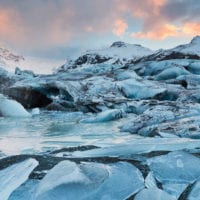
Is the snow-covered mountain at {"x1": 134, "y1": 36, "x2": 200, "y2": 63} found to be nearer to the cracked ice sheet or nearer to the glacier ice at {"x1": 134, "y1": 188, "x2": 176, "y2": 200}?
the cracked ice sheet

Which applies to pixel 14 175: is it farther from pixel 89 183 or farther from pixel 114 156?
pixel 114 156

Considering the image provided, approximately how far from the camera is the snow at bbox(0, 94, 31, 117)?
9.01m

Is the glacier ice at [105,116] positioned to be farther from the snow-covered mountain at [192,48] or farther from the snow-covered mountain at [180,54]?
the snow-covered mountain at [192,48]

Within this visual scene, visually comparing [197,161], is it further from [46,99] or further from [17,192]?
[46,99]

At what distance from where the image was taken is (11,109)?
30.2 feet

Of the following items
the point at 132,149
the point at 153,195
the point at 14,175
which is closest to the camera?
the point at 153,195

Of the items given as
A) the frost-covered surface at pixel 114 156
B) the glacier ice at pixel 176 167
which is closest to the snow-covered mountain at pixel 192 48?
the frost-covered surface at pixel 114 156

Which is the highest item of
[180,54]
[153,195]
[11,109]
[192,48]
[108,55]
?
[108,55]

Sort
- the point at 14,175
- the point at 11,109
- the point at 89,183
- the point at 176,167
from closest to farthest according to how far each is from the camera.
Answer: the point at 89,183 < the point at 14,175 < the point at 176,167 < the point at 11,109

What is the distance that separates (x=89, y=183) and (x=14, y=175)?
0.51 meters

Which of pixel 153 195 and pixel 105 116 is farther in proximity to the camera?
pixel 105 116

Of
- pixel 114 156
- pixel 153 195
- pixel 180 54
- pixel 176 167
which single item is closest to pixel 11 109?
pixel 114 156

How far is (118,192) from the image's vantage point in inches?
81.2

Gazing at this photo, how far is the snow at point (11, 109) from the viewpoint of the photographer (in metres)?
9.01
